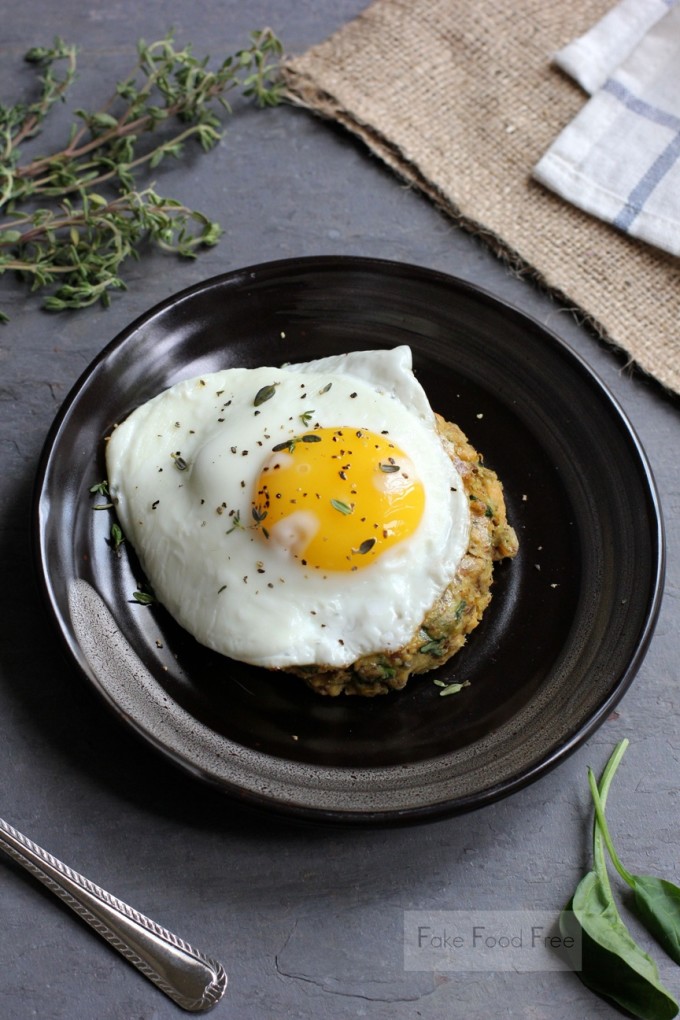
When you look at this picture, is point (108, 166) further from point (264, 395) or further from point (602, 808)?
point (602, 808)

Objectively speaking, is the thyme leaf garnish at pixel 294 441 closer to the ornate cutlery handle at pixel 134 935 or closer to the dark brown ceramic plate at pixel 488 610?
the dark brown ceramic plate at pixel 488 610

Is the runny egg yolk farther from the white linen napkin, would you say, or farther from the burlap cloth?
the white linen napkin

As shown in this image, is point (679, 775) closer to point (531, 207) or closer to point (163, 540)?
point (163, 540)

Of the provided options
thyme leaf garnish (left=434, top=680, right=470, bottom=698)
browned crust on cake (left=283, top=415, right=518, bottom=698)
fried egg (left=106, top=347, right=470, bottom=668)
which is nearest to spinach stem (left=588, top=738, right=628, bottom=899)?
thyme leaf garnish (left=434, top=680, right=470, bottom=698)

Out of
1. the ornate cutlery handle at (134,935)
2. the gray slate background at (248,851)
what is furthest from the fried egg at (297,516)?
the ornate cutlery handle at (134,935)

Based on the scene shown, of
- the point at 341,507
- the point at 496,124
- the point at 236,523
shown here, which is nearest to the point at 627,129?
the point at 496,124

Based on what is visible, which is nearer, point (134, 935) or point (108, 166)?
point (134, 935)

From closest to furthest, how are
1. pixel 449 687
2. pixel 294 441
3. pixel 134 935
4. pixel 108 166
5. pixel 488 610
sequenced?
pixel 134 935, pixel 294 441, pixel 449 687, pixel 488 610, pixel 108 166
